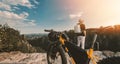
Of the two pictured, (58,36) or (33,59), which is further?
(33,59)

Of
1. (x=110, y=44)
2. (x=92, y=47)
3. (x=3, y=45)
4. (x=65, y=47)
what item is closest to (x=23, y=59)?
(x=3, y=45)

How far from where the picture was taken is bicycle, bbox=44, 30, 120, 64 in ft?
18.6

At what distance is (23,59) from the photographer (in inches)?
567

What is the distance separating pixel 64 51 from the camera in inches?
269

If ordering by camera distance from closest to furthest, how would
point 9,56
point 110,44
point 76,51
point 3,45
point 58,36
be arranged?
point 76,51 → point 58,36 → point 9,56 → point 3,45 → point 110,44

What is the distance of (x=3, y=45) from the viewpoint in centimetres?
1920

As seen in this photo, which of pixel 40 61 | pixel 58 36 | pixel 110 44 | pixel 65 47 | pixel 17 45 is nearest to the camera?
pixel 65 47

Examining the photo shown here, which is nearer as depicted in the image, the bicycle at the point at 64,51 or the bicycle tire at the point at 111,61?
the bicycle tire at the point at 111,61

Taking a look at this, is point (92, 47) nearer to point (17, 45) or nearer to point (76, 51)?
point (76, 51)

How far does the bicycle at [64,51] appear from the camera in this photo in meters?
5.67

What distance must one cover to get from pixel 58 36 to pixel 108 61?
232cm

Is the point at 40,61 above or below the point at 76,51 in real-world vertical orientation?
below

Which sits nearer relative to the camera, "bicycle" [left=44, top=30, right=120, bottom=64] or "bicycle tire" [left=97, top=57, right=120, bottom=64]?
"bicycle tire" [left=97, top=57, right=120, bottom=64]

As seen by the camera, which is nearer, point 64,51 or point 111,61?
point 111,61
